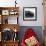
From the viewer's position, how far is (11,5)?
6.13 meters

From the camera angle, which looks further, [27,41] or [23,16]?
[23,16]

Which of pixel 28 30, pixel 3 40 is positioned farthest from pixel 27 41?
pixel 3 40

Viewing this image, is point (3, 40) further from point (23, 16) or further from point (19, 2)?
point (19, 2)

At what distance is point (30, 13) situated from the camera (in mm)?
6102

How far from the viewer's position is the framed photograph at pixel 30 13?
6.08 meters

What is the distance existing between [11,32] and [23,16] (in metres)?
0.77

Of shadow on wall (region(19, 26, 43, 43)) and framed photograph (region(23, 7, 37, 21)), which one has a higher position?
framed photograph (region(23, 7, 37, 21))

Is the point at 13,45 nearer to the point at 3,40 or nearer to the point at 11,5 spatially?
the point at 3,40

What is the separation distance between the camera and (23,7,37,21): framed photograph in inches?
239

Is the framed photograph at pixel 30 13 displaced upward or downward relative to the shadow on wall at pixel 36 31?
upward

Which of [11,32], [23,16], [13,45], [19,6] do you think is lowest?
[13,45]

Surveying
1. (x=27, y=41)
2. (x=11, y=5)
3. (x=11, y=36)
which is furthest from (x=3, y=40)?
(x=11, y=5)

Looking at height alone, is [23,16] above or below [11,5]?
below

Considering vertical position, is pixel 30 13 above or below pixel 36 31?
above
